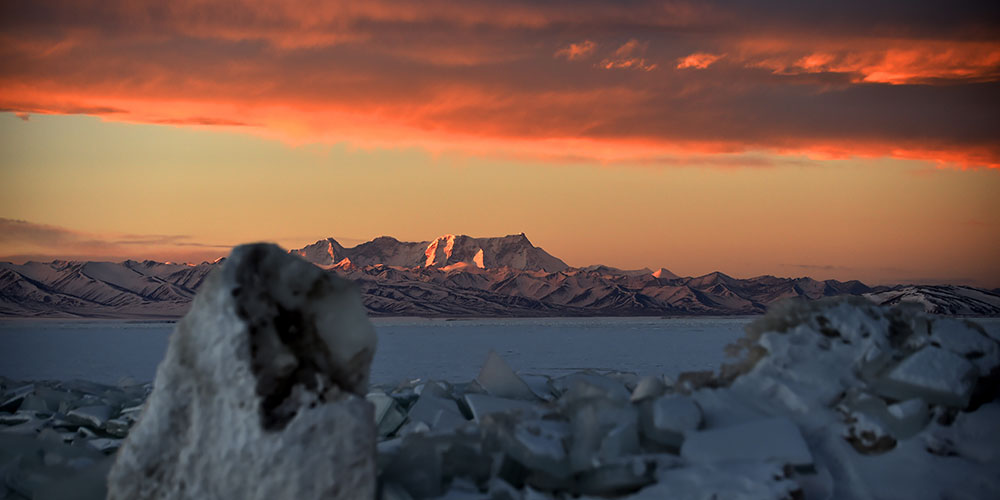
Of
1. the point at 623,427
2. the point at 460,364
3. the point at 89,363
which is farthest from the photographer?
the point at 89,363

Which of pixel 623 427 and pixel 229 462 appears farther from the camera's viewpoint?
pixel 623 427

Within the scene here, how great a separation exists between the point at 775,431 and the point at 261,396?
1.50 meters

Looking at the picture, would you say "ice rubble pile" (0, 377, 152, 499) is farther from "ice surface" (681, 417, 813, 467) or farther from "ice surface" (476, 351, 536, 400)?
"ice surface" (681, 417, 813, 467)

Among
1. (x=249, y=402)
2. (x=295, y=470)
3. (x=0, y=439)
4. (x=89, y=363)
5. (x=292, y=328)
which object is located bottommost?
(x=89, y=363)

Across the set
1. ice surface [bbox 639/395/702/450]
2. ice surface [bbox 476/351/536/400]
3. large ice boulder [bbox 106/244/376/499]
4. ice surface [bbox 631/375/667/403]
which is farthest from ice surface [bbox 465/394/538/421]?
large ice boulder [bbox 106/244/376/499]

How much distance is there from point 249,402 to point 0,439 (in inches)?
74.0

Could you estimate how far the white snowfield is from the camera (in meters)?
2.30

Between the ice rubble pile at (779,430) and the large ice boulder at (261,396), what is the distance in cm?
24

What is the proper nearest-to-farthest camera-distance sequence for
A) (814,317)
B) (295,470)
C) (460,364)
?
(295,470), (814,317), (460,364)

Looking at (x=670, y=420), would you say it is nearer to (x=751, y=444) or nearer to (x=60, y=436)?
(x=751, y=444)

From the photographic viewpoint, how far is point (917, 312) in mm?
2848

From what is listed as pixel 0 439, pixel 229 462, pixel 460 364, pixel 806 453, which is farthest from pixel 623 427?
pixel 460 364

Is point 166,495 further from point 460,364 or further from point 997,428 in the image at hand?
point 460,364

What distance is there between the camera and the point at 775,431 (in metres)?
2.38
